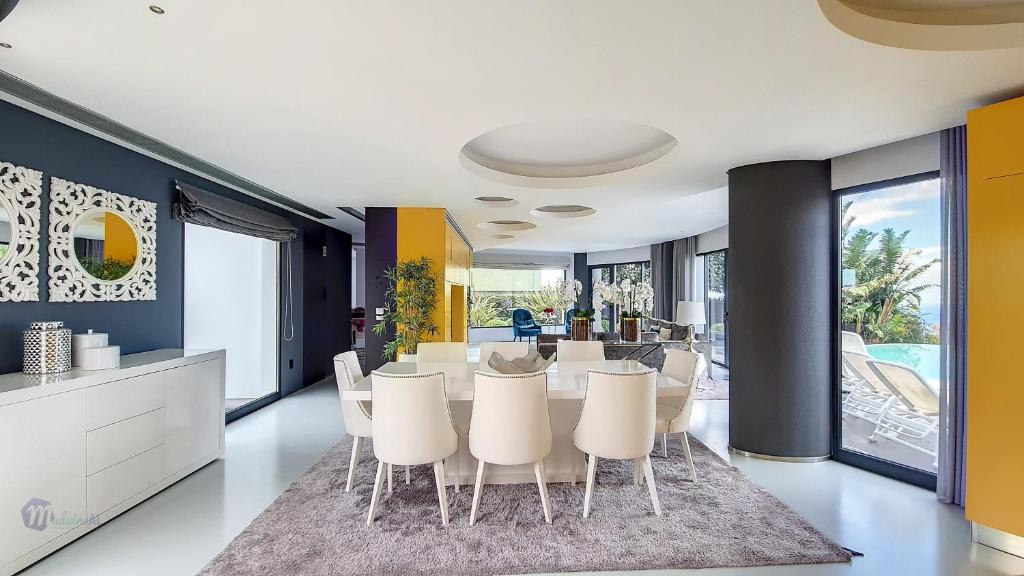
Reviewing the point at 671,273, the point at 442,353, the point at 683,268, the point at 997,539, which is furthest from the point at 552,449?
the point at 671,273

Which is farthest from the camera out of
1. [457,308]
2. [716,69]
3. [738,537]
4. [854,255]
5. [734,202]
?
[457,308]

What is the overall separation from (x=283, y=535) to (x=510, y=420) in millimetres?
1410

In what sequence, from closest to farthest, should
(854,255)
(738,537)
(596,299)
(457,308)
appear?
(738,537) < (854,255) < (596,299) < (457,308)

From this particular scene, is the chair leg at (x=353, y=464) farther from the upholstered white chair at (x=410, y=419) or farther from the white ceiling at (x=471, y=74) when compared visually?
the white ceiling at (x=471, y=74)

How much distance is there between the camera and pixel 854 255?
13.0ft

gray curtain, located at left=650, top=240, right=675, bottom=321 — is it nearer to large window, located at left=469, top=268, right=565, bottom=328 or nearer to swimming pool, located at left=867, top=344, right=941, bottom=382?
large window, located at left=469, top=268, right=565, bottom=328

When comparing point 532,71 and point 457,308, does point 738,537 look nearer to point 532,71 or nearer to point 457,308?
point 532,71

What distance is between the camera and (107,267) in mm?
3484

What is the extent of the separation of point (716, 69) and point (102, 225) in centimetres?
403

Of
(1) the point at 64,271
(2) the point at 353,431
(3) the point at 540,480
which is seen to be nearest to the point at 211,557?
(2) the point at 353,431

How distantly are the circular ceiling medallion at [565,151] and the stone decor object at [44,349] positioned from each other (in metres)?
2.84

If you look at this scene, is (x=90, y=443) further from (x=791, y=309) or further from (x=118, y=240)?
(x=791, y=309)

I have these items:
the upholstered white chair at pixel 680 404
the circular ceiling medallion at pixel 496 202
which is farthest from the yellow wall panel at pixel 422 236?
the upholstered white chair at pixel 680 404

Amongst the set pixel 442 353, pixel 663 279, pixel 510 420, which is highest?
pixel 663 279
